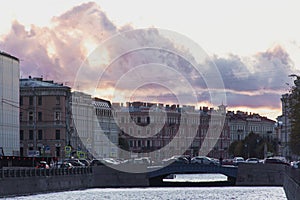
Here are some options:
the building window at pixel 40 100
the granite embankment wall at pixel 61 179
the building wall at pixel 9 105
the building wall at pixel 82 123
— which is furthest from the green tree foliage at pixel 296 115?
the building wall at pixel 82 123

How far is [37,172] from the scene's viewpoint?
90312 mm

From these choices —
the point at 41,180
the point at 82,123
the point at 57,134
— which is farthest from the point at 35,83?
the point at 41,180

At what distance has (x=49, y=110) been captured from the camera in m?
163

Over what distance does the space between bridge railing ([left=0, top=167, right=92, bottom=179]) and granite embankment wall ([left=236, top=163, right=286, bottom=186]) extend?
54.3ft

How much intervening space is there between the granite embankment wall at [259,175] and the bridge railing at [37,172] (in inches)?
652

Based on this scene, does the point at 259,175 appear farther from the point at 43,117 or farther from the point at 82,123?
the point at 82,123

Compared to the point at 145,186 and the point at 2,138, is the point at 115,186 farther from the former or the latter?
the point at 2,138

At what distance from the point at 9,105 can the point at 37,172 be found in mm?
45466

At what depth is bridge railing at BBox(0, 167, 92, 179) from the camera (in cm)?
8068

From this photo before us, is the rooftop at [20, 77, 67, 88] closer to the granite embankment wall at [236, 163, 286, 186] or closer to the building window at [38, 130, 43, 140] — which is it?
the building window at [38, 130, 43, 140]

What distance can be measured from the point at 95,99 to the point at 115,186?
85.1m

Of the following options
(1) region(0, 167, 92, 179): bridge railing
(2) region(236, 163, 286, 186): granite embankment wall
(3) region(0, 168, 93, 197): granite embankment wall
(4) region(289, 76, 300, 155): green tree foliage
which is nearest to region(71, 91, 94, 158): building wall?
(2) region(236, 163, 286, 186): granite embankment wall

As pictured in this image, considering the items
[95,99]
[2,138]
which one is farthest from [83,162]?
[95,99]

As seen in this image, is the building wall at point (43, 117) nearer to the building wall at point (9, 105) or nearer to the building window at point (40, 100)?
the building window at point (40, 100)
